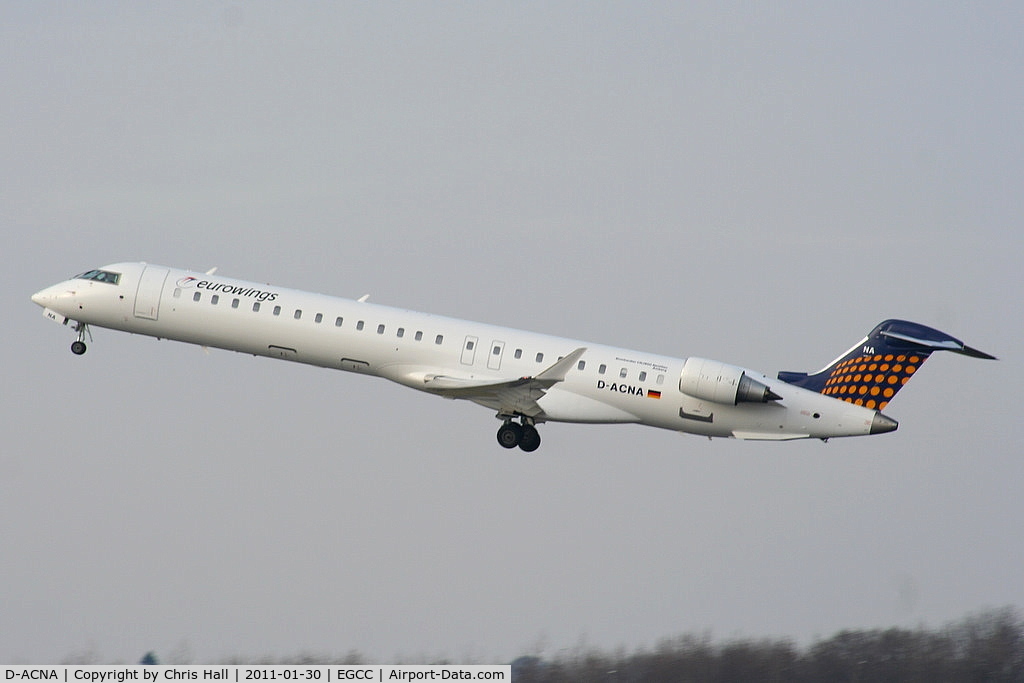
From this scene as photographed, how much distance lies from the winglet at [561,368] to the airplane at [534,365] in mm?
526

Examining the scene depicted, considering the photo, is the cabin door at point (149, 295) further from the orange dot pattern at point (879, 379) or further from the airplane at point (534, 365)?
the orange dot pattern at point (879, 379)

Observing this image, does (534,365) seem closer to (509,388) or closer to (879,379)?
(509,388)

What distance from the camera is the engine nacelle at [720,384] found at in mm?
37406

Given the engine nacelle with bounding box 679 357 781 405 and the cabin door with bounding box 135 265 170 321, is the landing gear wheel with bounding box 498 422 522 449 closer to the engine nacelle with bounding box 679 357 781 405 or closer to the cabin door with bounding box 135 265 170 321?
the engine nacelle with bounding box 679 357 781 405

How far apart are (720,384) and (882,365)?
423cm

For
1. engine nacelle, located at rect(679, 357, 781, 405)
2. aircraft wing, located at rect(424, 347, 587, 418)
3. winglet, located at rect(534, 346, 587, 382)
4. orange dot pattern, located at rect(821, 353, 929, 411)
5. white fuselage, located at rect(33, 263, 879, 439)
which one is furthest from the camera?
orange dot pattern, located at rect(821, 353, 929, 411)

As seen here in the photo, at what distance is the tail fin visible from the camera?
38.4 metres

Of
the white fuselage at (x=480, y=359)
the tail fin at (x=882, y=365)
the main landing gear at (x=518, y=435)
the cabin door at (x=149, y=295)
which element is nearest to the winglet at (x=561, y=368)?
the white fuselage at (x=480, y=359)

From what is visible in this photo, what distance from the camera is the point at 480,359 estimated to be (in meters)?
38.1

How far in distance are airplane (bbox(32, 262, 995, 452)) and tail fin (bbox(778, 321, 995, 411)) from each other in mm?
24

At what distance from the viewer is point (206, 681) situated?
3369cm

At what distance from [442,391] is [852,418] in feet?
31.5
